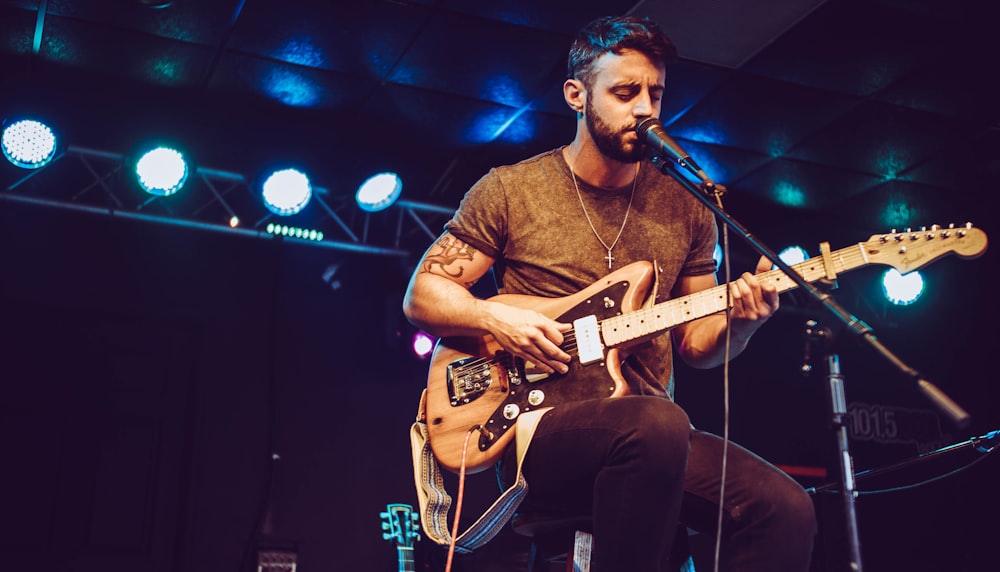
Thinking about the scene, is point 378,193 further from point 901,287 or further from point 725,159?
point 901,287

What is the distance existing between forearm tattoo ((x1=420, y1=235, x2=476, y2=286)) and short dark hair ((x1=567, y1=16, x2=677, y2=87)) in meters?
0.71

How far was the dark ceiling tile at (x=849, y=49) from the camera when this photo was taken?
16.9 feet

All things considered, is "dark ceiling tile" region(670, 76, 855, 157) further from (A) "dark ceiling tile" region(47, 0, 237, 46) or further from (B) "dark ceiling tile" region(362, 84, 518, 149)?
(A) "dark ceiling tile" region(47, 0, 237, 46)

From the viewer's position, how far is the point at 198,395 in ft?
21.2

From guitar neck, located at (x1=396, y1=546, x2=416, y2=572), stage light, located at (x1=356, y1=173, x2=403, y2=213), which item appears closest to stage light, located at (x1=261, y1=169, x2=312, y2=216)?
stage light, located at (x1=356, y1=173, x2=403, y2=213)

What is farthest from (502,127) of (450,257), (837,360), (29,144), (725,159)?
(837,360)

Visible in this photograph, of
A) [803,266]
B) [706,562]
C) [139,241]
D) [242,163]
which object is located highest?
[242,163]

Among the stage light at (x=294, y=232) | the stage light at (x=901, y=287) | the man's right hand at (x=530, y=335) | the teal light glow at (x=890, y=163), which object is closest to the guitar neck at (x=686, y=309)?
the man's right hand at (x=530, y=335)

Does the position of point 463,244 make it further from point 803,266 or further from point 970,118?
point 970,118

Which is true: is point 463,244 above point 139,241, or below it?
below

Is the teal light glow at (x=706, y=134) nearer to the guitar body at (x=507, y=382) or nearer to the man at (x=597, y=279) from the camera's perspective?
the man at (x=597, y=279)

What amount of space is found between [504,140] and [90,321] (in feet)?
10.3

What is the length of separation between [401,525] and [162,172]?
2.67 meters

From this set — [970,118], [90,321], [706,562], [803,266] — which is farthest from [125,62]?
[970,118]
